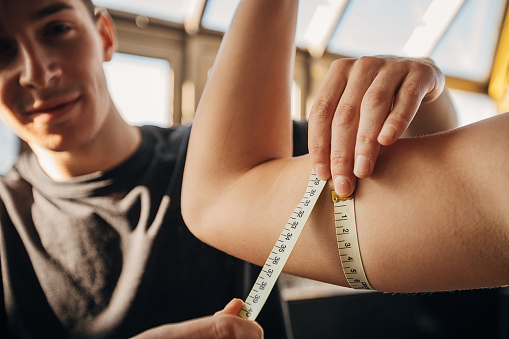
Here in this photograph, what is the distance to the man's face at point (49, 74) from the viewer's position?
3.41ft

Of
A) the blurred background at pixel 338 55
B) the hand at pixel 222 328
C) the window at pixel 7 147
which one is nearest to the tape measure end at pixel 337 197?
the hand at pixel 222 328

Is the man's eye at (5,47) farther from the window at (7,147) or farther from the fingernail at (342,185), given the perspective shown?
the window at (7,147)

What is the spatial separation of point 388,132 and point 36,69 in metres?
1.05

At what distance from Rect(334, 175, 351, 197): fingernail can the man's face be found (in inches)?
37.3

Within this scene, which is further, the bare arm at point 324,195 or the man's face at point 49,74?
the man's face at point 49,74

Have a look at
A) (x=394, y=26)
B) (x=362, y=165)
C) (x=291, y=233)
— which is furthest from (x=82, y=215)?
(x=394, y=26)

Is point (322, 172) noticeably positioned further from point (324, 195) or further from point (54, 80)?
point (54, 80)

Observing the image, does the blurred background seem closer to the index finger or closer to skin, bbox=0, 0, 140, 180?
→ skin, bbox=0, 0, 140, 180

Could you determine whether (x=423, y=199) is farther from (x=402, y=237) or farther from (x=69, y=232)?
(x=69, y=232)

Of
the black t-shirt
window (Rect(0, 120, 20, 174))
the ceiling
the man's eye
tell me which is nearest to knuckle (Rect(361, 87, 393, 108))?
the black t-shirt

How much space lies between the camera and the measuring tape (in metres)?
0.43

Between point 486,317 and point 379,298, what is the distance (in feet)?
3.44

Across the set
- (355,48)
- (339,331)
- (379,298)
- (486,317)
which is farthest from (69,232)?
(355,48)

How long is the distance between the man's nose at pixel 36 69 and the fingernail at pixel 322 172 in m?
0.95
